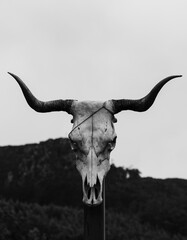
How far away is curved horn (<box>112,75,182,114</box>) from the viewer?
10180 mm

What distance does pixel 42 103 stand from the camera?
10.5 meters

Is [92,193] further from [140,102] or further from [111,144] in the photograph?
[140,102]

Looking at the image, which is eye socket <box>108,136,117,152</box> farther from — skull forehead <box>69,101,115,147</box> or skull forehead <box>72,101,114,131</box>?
skull forehead <box>72,101,114,131</box>

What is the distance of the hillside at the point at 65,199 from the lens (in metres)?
87.8

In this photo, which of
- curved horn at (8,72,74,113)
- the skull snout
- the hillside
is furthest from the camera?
the hillside

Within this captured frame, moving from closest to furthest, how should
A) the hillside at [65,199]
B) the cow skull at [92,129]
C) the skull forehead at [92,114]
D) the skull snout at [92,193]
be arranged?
1. the skull snout at [92,193]
2. the cow skull at [92,129]
3. the skull forehead at [92,114]
4. the hillside at [65,199]

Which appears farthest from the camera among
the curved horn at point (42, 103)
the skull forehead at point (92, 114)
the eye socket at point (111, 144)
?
the curved horn at point (42, 103)

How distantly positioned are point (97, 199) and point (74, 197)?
342 ft

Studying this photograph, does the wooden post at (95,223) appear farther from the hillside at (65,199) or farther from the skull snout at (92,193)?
the hillside at (65,199)

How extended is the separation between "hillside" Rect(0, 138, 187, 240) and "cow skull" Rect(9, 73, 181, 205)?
69087mm

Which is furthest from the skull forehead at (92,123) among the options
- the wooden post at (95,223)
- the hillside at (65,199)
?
the hillside at (65,199)

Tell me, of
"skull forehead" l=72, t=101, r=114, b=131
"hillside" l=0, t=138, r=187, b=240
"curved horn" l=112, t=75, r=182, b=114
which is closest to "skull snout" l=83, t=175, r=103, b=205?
"skull forehead" l=72, t=101, r=114, b=131

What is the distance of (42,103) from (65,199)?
10562cm

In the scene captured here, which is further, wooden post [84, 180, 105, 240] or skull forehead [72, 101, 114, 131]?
skull forehead [72, 101, 114, 131]
